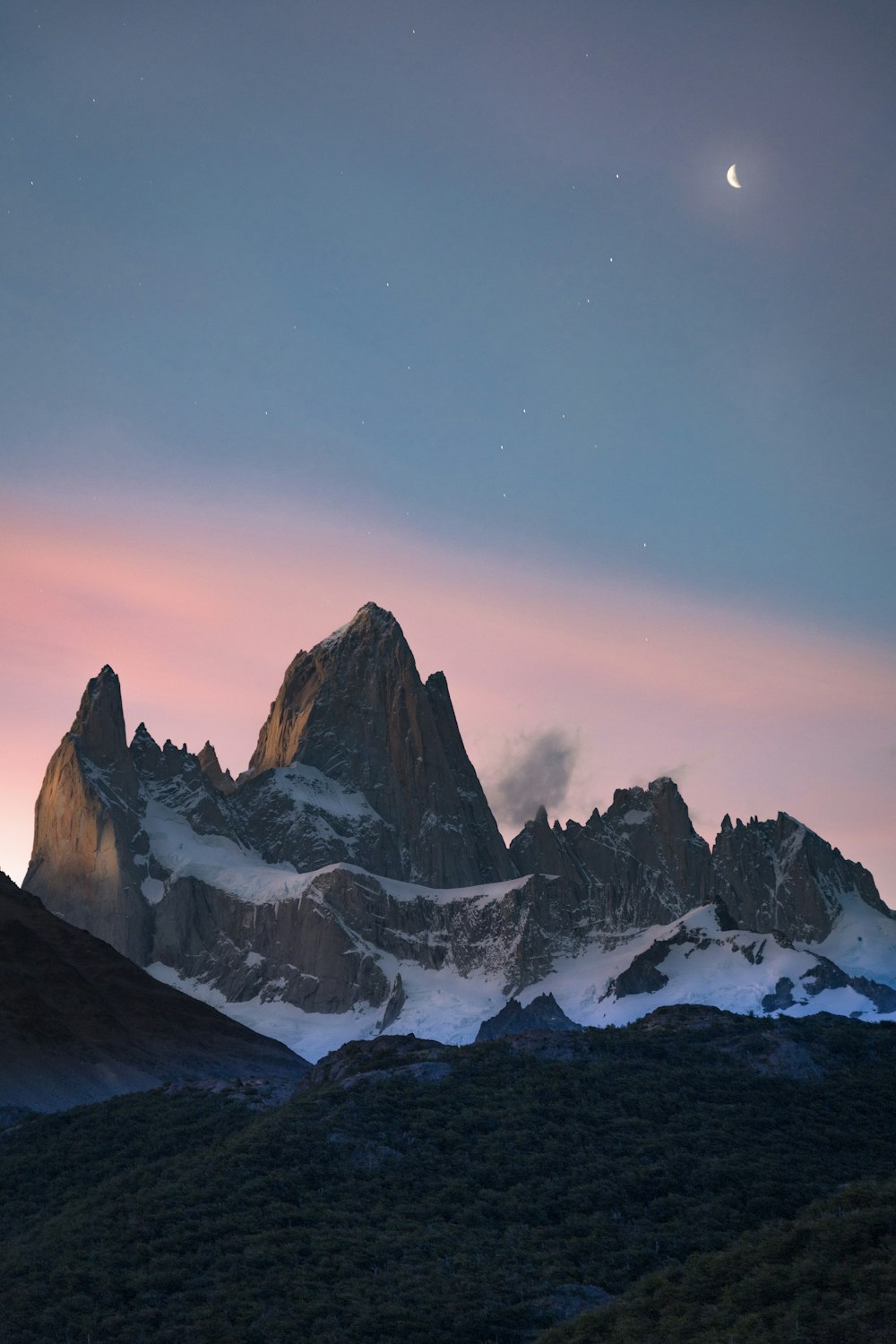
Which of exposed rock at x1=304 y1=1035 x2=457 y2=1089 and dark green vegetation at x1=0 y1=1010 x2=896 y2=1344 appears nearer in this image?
dark green vegetation at x1=0 y1=1010 x2=896 y2=1344

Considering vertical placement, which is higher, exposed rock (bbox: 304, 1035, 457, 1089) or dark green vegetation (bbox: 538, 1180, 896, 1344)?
exposed rock (bbox: 304, 1035, 457, 1089)

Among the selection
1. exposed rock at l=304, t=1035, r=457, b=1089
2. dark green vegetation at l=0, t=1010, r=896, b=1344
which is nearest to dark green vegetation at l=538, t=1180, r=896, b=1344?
dark green vegetation at l=0, t=1010, r=896, b=1344

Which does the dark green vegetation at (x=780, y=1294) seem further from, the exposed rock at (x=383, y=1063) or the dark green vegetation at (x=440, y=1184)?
the exposed rock at (x=383, y=1063)

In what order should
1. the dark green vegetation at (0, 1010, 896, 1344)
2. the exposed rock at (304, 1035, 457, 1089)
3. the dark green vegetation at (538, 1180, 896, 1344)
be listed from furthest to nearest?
the exposed rock at (304, 1035, 457, 1089), the dark green vegetation at (0, 1010, 896, 1344), the dark green vegetation at (538, 1180, 896, 1344)

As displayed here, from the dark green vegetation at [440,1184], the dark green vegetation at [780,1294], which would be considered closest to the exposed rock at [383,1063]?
the dark green vegetation at [440,1184]

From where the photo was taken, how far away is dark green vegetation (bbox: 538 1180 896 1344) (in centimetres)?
4544

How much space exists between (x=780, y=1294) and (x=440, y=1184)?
2884 centimetres

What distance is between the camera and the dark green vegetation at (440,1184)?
5828 cm

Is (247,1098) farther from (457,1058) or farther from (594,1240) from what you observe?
(594,1240)

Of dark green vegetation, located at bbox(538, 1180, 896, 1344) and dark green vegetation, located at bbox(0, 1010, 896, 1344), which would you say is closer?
dark green vegetation, located at bbox(538, 1180, 896, 1344)

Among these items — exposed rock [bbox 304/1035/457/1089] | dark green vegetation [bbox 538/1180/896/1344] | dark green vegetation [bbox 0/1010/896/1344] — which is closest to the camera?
dark green vegetation [bbox 538/1180/896/1344]

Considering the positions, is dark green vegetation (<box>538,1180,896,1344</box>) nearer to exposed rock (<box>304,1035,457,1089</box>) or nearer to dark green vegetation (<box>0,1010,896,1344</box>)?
dark green vegetation (<box>0,1010,896,1344</box>)

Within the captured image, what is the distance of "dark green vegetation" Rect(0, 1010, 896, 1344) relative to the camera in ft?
191

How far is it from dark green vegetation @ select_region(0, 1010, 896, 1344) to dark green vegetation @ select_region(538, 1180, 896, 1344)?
0.35 m
